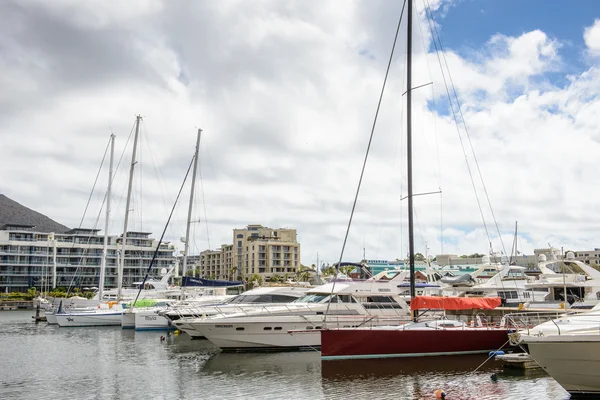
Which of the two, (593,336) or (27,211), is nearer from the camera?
(593,336)

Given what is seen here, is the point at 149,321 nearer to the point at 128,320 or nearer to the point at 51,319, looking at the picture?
the point at 128,320

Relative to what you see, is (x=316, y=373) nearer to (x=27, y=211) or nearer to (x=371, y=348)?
(x=371, y=348)

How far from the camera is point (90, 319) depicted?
4375cm

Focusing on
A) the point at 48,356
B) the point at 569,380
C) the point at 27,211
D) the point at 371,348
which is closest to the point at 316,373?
the point at 371,348

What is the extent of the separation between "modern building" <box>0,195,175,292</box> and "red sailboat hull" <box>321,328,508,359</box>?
79365 mm

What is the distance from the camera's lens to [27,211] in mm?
177250

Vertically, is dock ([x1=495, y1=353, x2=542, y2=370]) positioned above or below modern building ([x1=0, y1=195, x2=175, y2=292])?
below

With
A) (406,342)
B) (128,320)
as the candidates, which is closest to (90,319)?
(128,320)

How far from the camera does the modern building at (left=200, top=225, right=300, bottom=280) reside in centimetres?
13550

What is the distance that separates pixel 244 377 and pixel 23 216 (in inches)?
6946

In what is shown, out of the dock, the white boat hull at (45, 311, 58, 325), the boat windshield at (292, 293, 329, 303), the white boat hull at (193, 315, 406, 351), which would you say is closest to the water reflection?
the white boat hull at (193, 315, 406, 351)

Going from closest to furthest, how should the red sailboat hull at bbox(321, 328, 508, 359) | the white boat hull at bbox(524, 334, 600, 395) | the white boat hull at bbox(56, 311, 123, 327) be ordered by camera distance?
the white boat hull at bbox(524, 334, 600, 395) → the red sailboat hull at bbox(321, 328, 508, 359) → the white boat hull at bbox(56, 311, 123, 327)

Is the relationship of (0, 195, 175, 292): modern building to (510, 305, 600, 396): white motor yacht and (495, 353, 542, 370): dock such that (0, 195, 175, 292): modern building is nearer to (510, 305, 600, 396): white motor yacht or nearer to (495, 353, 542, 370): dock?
(495, 353, 542, 370): dock

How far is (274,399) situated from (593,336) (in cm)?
960
